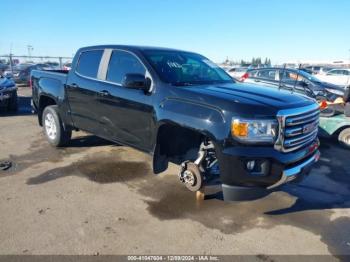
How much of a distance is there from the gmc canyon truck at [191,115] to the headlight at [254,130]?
0.03ft

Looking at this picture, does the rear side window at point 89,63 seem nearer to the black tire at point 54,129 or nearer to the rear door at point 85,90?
the rear door at point 85,90

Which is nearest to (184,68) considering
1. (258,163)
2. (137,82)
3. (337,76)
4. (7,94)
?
(137,82)

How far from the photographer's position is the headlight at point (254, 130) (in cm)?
335

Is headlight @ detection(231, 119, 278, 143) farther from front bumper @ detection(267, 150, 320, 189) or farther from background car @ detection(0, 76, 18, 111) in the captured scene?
background car @ detection(0, 76, 18, 111)

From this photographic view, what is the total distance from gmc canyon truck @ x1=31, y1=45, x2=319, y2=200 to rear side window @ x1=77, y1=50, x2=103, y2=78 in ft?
0.06

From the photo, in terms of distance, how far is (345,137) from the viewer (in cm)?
Answer: 721

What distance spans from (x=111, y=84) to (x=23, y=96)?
40.6 feet

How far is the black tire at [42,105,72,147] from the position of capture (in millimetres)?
6285

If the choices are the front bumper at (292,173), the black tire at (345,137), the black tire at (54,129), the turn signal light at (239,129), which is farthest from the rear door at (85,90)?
the black tire at (345,137)

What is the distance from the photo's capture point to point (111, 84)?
486cm

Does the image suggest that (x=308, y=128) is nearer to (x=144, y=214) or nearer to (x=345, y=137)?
(x=144, y=214)

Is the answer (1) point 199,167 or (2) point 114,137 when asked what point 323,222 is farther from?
(2) point 114,137

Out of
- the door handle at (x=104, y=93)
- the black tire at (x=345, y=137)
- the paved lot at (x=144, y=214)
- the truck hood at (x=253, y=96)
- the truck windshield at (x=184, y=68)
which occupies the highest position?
the truck windshield at (x=184, y=68)

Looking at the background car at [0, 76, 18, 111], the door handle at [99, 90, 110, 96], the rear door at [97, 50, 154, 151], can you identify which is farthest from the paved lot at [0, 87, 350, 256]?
the background car at [0, 76, 18, 111]
